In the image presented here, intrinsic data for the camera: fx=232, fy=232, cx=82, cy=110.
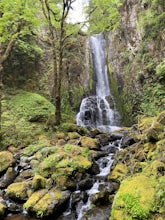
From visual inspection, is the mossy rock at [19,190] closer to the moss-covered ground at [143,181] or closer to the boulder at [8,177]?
the boulder at [8,177]

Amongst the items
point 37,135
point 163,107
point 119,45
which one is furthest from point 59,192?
point 119,45

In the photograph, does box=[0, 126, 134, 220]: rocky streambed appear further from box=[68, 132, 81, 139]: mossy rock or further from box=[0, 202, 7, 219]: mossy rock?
box=[68, 132, 81, 139]: mossy rock

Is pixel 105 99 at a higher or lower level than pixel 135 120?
higher

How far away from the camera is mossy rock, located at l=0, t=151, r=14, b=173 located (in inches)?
325

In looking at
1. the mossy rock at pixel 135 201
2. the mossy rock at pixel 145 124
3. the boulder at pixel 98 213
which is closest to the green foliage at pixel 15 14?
the mossy rock at pixel 145 124

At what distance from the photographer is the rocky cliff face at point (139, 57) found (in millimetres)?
13281

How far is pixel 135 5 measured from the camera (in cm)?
1619

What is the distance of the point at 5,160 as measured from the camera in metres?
8.55

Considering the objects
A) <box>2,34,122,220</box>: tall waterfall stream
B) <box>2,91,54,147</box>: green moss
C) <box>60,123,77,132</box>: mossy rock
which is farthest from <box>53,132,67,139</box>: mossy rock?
<box>2,34,122,220</box>: tall waterfall stream

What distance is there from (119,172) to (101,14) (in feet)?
28.4

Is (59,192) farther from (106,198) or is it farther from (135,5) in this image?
(135,5)

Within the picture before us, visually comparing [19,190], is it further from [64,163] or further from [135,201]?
[135,201]

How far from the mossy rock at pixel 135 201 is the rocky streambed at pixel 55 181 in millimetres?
1056

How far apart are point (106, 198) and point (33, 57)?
44.8ft
